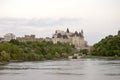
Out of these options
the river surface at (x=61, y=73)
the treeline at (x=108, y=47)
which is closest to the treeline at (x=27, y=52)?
the treeline at (x=108, y=47)

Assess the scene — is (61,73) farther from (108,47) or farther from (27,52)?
(108,47)

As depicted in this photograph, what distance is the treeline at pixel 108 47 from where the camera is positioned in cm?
13300

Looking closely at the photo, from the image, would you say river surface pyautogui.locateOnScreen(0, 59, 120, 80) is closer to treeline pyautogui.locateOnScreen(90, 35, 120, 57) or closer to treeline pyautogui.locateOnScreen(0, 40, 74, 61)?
treeline pyautogui.locateOnScreen(0, 40, 74, 61)

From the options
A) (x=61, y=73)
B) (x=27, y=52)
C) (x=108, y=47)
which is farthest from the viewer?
(x=108, y=47)

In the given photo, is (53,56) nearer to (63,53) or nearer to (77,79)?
(63,53)

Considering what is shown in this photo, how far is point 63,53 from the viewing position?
529ft

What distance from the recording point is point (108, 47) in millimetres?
133250

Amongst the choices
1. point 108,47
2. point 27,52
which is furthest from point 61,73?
point 108,47

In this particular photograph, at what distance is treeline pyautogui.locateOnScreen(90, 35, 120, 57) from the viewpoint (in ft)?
436

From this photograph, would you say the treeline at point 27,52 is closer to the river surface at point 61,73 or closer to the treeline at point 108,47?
the treeline at point 108,47

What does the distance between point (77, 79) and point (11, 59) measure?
68.6 m

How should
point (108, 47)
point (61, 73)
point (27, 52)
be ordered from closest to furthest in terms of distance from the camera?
point (61, 73)
point (27, 52)
point (108, 47)

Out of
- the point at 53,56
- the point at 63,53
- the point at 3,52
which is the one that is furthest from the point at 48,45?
the point at 3,52

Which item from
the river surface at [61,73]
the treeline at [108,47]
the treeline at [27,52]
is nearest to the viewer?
the river surface at [61,73]
